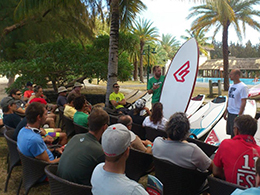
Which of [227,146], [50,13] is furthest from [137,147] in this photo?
[50,13]

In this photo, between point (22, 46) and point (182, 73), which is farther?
point (22, 46)

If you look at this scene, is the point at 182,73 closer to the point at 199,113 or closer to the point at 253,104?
the point at 199,113

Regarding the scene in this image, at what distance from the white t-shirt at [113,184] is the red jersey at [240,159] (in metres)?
1.06

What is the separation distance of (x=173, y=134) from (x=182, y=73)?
13.3 ft

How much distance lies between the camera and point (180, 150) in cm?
237

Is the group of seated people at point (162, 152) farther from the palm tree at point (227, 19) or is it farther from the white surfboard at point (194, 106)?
the palm tree at point (227, 19)

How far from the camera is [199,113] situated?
7.06 m

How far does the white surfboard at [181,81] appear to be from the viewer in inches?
236

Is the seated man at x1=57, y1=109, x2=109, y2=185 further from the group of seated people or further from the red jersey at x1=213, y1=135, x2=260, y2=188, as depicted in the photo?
the red jersey at x1=213, y1=135, x2=260, y2=188

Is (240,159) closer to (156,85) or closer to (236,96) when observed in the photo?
(236,96)

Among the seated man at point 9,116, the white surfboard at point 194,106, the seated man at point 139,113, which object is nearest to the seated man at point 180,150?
the seated man at point 139,113

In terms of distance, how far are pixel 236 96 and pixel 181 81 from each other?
1.78 metres

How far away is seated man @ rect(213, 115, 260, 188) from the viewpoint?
2.13 m

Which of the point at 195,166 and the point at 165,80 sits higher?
the point at 165,80
